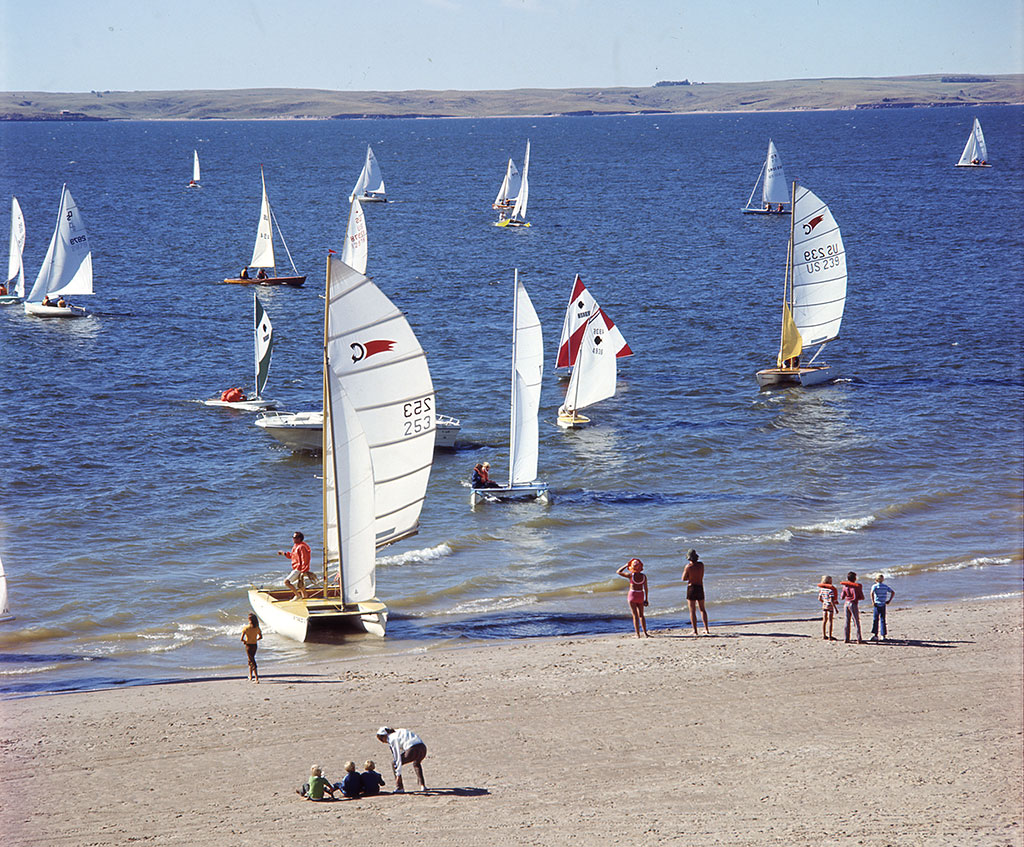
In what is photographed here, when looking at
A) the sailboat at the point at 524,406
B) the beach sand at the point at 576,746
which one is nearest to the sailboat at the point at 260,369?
the sailboat at the point at 524,406

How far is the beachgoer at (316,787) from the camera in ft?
47.2

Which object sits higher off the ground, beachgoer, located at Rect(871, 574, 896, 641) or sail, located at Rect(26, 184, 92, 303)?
sail, located at Rect(26, 184, 92, 303)

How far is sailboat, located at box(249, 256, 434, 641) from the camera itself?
768 inches

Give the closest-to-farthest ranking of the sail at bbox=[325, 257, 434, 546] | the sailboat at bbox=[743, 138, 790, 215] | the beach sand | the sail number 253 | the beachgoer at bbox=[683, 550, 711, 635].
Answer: the beach sand < the sail at bbox=[325, 257, 434, 546] < the beachgoer at bbox=[683, 550, 711, 635] < the sail number 253 < the sailboat at bbox=[743, 138, 790, 215]

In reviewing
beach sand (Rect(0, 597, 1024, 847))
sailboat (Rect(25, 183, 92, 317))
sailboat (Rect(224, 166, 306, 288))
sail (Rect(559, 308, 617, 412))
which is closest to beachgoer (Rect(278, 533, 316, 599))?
beach sand (Rect(0, 597, 1024, 847))

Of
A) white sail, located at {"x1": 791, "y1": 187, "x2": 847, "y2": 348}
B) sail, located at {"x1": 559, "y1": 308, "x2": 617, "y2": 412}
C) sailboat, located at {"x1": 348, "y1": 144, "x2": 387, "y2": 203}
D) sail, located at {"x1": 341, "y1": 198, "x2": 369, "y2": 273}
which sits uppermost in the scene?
sailboat, located at {"x1": 348, "y1": 144, "x2": 387, "y2": 203}

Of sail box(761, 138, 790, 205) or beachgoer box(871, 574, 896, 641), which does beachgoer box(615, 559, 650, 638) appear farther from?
sail box(761, 138, 790, 205)

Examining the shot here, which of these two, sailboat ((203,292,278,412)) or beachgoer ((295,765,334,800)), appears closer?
beachgoer ((295,765,334,800))

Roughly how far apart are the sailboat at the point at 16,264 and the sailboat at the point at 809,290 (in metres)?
A: 35.5

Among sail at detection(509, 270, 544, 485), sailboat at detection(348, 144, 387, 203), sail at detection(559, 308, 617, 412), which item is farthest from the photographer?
sailboat at detection(348, 144, 387, 203)

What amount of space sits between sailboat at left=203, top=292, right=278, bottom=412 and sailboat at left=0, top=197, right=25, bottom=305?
799 inches

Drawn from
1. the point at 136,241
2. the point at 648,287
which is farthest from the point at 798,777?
the point at 136,241

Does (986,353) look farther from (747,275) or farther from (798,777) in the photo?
(798,777)

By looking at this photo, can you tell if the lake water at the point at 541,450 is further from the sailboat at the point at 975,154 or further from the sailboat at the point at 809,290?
the sailboat at the point at 975,154
